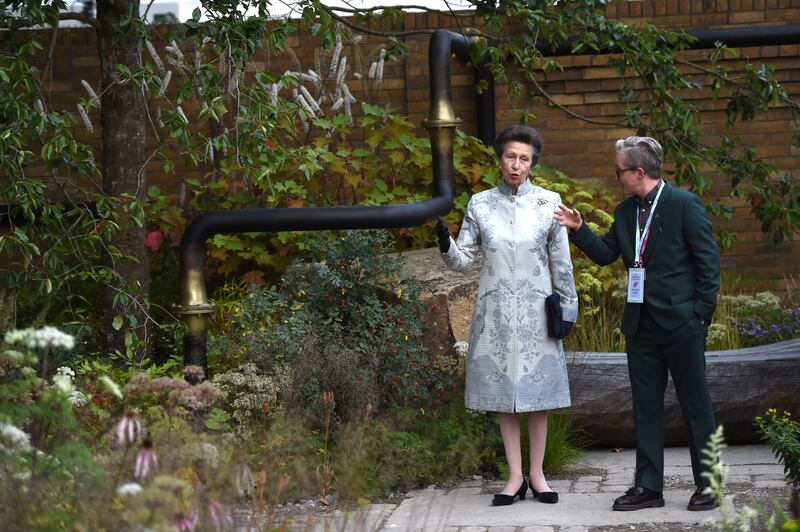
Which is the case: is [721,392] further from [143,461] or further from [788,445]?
[143,461]

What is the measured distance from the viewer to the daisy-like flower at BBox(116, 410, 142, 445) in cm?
298

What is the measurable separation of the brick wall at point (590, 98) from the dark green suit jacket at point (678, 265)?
3.91m

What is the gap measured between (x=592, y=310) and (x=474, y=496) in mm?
2577

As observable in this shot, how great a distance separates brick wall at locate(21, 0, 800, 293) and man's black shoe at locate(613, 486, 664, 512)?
4203mm

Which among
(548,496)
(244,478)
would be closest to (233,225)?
(548,496)

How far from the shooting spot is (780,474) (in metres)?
5.45

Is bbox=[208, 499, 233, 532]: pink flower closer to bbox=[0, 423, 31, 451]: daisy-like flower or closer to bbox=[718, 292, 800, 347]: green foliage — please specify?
bbox=[0, 423, 31, 451]: daisy-like flower

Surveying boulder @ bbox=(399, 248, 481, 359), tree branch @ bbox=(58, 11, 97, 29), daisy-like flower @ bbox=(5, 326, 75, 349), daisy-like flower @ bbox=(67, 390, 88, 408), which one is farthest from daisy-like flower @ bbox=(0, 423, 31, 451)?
tree branch @ bbox=(58, 11, 97, 29)

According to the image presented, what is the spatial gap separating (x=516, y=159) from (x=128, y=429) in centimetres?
253

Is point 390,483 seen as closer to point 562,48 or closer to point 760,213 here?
point 760,213

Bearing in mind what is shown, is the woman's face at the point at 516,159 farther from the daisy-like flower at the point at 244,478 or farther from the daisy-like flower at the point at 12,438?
the daisy-like flower at the point at 12,438

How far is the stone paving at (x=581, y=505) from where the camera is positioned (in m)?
4.64

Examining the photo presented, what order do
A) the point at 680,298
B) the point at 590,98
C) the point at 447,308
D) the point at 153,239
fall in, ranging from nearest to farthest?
the point at 680,298, the point at 447,308, the point at 153,239, the point at 590,98

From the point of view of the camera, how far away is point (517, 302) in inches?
197
